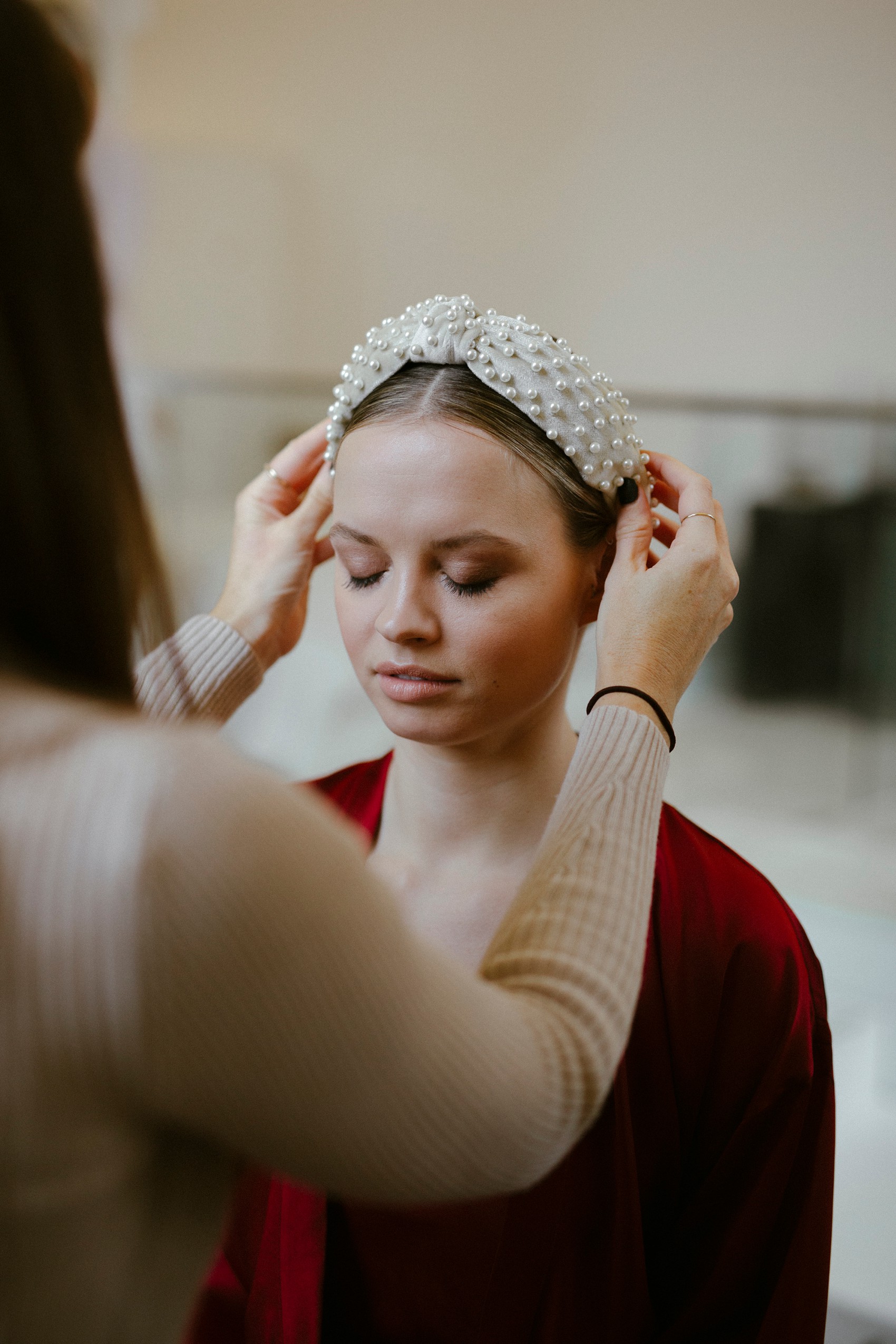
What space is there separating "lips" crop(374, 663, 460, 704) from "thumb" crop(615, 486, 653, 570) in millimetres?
207

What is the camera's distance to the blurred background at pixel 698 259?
2.29 meters

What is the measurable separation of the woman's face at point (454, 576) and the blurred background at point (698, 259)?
4.11 ft

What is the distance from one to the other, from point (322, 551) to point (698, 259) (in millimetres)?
1493

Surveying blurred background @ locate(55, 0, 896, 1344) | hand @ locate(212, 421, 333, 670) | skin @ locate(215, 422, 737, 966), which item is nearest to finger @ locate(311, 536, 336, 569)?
hand @ locate(212, 421, 333, 670)

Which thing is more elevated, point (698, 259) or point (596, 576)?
point (698, 259)

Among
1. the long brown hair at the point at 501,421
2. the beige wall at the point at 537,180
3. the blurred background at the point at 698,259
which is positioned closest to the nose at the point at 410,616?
the long brown hair at the point at 501,421

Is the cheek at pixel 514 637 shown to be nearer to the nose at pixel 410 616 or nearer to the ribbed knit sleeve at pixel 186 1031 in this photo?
the nose at pixel 410 616

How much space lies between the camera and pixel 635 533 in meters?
1.13

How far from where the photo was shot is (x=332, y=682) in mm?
3371

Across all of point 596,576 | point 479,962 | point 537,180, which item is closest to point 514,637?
point 596,576

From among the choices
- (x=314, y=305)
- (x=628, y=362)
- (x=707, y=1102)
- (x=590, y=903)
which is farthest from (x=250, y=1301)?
(x=314, y=305)

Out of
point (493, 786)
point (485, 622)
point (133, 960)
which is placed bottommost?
point (493, 786)

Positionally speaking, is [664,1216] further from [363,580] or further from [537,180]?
[537,180]

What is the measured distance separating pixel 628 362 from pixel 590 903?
210 cm
